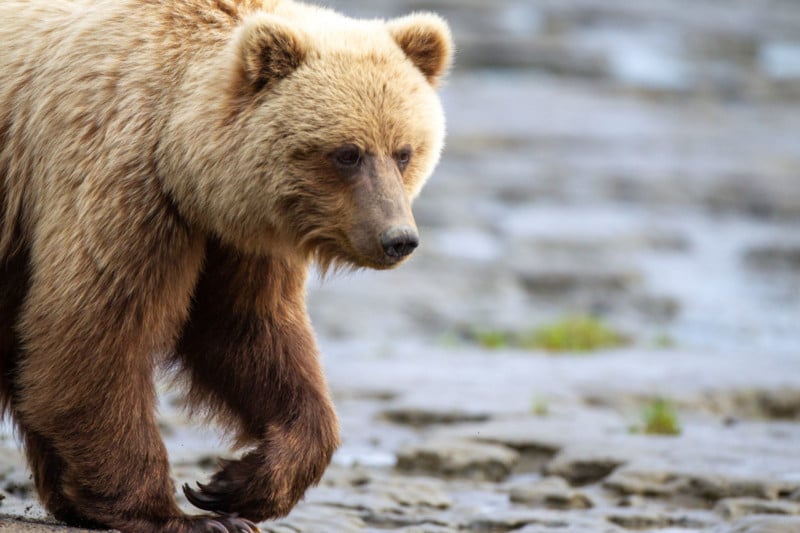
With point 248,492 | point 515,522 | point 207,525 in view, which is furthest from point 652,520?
point 207,525

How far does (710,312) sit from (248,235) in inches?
325

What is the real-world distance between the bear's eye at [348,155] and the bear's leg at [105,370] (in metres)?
0.58

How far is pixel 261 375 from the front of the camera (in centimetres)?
491

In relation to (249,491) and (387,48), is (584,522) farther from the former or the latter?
(387,48)

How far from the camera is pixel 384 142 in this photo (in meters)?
4.46

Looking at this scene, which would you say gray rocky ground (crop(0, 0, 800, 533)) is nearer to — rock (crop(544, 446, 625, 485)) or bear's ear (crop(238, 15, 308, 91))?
rock (crop(544, 446, 625, 485))

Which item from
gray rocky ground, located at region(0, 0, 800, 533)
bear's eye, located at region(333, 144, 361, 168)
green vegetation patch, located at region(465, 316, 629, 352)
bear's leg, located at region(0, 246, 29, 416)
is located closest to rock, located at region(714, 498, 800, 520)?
gray rocky ground, located at region(0, 0, 800, 533)

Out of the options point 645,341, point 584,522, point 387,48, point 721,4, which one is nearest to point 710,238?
point 645,341

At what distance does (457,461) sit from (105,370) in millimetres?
2577

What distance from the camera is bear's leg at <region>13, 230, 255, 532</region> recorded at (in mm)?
4371

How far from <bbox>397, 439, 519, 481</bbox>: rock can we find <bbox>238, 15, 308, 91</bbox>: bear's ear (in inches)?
105

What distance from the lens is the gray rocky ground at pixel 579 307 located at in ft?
20.0

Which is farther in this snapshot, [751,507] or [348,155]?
[751,507]

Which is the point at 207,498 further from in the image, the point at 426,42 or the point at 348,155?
the point at 426,42
